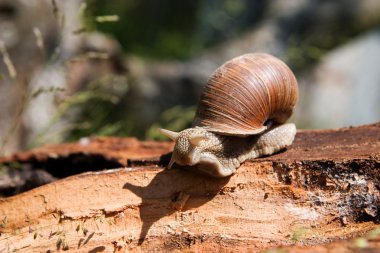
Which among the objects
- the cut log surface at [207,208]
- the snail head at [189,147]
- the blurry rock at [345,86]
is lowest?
the cut log surface at [207,208]

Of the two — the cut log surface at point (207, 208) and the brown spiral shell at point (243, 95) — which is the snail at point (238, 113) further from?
the cut log surface at point (207, 208)

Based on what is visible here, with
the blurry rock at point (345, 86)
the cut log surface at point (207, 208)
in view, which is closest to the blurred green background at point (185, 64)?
the blurry rock at point (345, 86)

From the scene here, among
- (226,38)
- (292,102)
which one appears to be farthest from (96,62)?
(292,102)

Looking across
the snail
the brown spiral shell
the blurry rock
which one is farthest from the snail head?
the blurry rock

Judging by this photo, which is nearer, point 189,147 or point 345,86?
point 189,147

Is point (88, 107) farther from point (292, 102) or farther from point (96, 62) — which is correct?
point (292, 102)

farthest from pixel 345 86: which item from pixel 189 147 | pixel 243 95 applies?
pixel 189 147

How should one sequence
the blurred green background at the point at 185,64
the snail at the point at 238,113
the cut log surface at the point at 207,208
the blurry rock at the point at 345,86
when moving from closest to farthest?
the cut log surface at the point at 207,208 → the snail at the point at 238,113 → the blurred green background at the point at 185,64 → the blurry rock at the point at 345,86

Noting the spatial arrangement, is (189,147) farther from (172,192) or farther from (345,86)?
(345,86)
